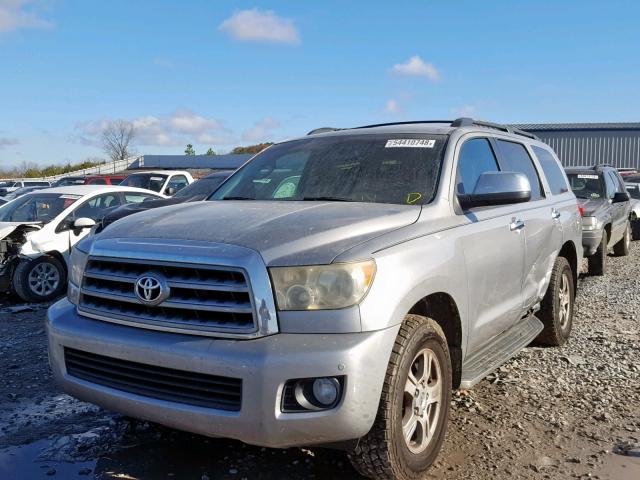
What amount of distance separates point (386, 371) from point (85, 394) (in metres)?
1.54

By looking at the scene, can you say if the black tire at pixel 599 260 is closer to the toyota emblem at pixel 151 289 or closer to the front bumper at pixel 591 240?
the front bumper at pixel 591 240

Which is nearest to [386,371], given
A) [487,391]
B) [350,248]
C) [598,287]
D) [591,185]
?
[350,248]

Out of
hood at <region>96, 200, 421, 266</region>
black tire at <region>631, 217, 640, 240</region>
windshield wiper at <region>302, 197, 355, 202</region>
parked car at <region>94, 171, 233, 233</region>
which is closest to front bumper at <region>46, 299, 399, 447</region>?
hood at <region>96, 200, 421, 266</region>

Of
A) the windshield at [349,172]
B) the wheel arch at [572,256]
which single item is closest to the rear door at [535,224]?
the wheel arch at [572,256]

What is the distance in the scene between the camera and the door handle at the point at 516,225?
14.1 ft

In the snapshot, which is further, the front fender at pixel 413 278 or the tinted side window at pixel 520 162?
the tinted side window at pixel 520 162

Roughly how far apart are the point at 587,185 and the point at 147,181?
11.4m

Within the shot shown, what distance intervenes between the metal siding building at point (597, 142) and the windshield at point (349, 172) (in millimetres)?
39131

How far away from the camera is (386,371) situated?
2787mm

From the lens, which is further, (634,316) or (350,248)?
(634,316)

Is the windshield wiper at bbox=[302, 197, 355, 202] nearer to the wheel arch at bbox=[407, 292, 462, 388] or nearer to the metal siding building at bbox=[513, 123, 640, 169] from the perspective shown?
the wheel arch at bbox=[407, 292, 462, 388]

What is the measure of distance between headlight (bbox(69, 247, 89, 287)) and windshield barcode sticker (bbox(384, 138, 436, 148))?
6.69ft

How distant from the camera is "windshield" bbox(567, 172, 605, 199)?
10.5 meters

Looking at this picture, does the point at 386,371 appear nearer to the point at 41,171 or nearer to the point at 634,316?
the point at 634,316
